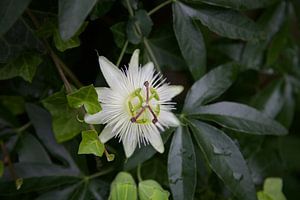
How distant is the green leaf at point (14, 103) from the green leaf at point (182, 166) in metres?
0.30

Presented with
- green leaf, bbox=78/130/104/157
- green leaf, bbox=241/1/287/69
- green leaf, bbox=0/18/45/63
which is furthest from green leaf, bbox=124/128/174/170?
green leaf, bbox=241/1/287/69

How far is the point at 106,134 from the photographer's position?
33.9 inches

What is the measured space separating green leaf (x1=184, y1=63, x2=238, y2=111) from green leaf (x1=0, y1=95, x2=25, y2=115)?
308mm

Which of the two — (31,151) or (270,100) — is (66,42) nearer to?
(31,151)

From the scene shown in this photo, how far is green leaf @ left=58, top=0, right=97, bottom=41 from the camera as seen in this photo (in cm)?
75

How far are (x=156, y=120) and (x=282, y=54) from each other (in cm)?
59

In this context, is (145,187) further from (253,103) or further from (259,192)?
(253,103)

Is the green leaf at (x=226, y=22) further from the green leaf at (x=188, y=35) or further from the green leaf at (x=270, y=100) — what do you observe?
the green leaf at (x=270, y=100)

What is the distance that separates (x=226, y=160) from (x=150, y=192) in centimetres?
15

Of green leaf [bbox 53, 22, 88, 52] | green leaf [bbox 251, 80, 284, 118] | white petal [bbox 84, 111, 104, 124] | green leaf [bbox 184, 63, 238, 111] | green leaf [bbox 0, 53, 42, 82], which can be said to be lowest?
green leaf [bbox 251, 80, 284, 118]

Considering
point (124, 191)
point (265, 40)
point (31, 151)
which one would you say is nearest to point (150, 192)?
point (124, 191)

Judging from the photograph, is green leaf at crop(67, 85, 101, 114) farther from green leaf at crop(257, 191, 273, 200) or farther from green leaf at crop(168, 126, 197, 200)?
green leaf at crop(257, 191, 273, 200)

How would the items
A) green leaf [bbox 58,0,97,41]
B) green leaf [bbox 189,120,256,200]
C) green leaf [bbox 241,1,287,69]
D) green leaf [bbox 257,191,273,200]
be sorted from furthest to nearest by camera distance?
green leaf [bbox 241,1,287,69]
green leaf [bbox 257,191,273,200]
green leaf [bbox 189,120,256,200]
green leaf [bbox 58,0,97,41]

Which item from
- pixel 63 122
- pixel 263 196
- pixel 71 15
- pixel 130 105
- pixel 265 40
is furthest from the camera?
pixel 265 40
